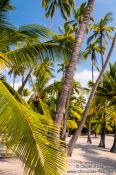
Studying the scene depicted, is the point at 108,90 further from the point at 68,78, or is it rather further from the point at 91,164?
the point at 68,78

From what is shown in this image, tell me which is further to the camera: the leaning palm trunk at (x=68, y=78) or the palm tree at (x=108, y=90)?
the palm tree at (x=108, y=90)

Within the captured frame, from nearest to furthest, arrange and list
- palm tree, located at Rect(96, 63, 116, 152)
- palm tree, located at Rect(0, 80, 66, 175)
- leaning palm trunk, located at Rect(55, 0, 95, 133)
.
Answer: palm tree, located at Rect(0, 80, 66, 175)
leaning palm trunk, located at Rect(55, 0, 95, 133)
palm tree, located at Rect(96, 63, 116, 152)

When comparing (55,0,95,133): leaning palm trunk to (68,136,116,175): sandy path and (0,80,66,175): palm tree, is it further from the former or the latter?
(68,136,116,175): sandy path

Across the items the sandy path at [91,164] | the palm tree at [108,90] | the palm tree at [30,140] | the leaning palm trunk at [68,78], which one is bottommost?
the sandy path at [91,164]

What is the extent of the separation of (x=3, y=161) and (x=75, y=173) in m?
4.08

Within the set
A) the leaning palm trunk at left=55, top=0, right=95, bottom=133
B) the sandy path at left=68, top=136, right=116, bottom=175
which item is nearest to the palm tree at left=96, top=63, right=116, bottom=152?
the sandy path at left=68, top=136, right=116, bottom=175

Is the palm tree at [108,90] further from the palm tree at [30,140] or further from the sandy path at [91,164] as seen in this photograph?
the palm tree at [30,140]

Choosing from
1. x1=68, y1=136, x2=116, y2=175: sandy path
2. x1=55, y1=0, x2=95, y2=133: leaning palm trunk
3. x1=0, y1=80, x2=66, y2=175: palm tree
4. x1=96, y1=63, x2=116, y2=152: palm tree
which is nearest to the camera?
x1=0, y1=80, x2=66, y2=175: palm tree

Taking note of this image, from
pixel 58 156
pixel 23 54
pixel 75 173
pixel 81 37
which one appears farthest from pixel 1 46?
pixel 75 173

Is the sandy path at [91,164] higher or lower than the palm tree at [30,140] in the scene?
lower

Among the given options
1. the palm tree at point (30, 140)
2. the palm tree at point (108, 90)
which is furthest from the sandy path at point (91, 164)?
the palm tree at point (30, 140)

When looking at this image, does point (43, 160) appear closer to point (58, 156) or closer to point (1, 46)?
point (58, 156)

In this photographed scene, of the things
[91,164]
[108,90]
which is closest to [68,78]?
[91,164]

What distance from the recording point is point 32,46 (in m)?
7.99
